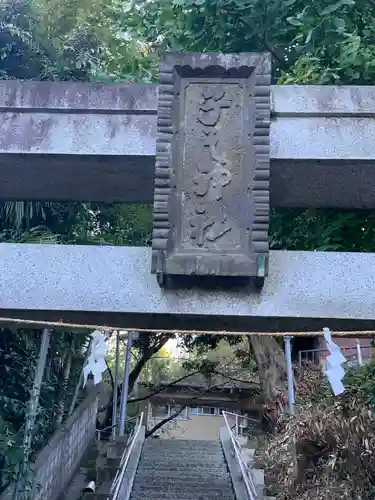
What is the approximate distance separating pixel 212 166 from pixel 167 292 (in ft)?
2.52

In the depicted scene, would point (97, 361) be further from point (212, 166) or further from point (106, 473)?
point (106, 473)

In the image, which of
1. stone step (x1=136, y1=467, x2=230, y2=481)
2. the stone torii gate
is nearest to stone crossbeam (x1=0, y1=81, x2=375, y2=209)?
the stone torii gate

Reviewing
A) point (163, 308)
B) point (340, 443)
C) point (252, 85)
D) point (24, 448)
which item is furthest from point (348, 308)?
point (24, 448)

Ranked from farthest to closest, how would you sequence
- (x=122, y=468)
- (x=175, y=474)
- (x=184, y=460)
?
(x=184, y=460) < (x=175, y=474) < (x=122, y=468)

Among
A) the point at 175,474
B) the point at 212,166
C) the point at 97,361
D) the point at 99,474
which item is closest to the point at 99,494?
the point at 99,474

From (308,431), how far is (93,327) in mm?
2812

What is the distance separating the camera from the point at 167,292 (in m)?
3.18

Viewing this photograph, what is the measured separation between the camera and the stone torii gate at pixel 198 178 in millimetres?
3135

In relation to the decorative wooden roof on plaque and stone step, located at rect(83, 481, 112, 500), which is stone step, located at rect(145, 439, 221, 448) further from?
the decorative wooden roof on plaque

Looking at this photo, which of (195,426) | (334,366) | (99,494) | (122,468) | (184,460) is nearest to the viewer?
(334,366)

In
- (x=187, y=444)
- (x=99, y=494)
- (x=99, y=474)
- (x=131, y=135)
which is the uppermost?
(x=131, y=135)

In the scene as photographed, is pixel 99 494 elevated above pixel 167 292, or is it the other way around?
pixel 167 292

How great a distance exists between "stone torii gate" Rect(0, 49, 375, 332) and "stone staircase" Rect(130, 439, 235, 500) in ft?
18.3

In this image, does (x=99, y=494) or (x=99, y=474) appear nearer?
(x=99, y=494)
